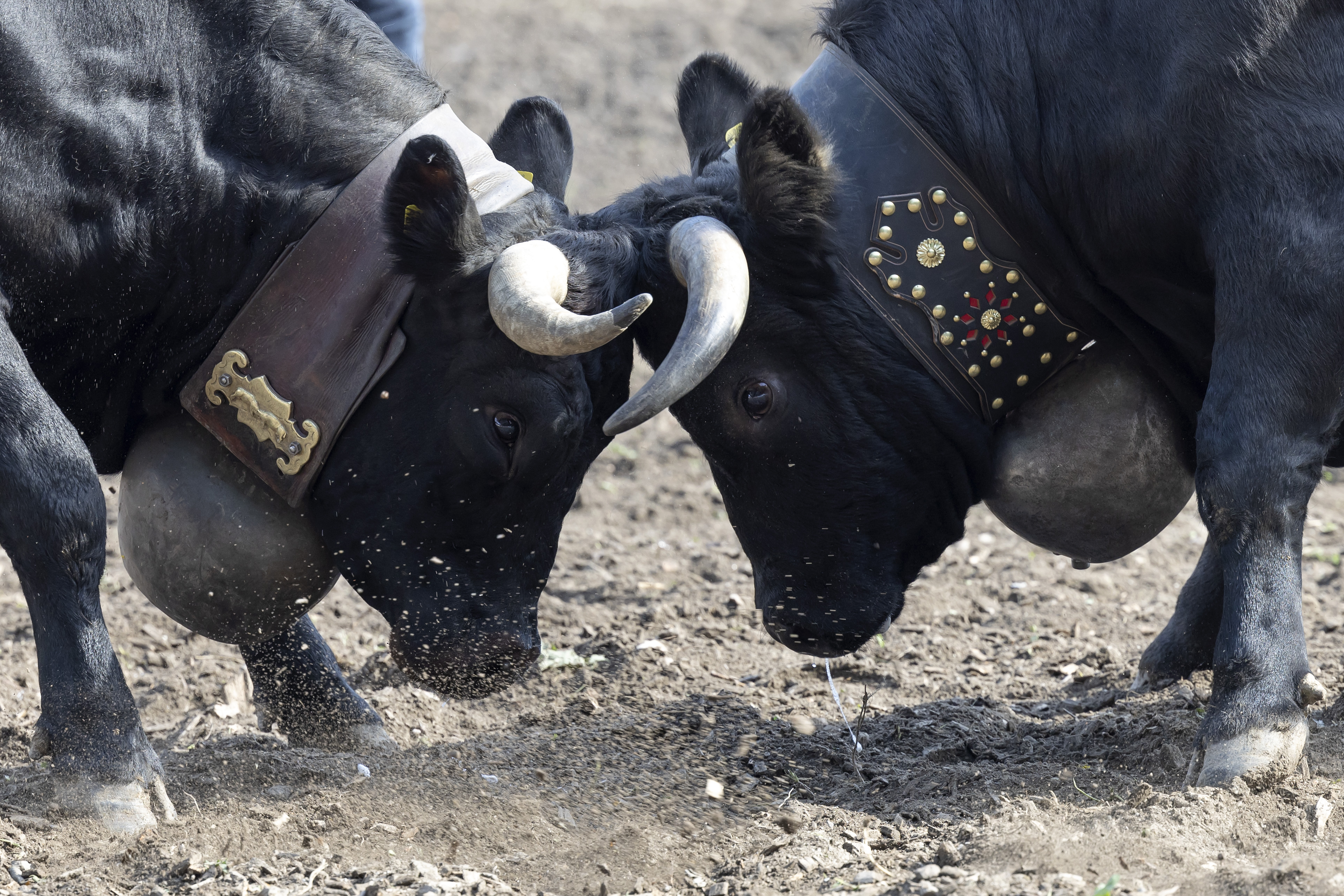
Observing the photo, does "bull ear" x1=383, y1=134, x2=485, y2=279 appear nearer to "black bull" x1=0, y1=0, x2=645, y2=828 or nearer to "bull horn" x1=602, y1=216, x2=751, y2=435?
"black bull" x1=0, y1=0, x2=645, y2=828

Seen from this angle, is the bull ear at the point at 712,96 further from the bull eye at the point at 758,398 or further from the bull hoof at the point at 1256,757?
the bull hoof at the point at 1256,757

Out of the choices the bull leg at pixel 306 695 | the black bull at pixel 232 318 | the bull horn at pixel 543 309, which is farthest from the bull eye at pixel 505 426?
the bull leg at pixel 306 695

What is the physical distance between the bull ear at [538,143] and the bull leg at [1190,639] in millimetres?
2222

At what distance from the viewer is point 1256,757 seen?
122 inches

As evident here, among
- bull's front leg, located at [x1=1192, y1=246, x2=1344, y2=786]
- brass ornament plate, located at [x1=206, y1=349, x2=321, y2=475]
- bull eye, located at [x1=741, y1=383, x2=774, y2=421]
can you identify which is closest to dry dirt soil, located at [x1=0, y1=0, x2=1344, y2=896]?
bull's front leg, located at [x1=1192, y1=246, x2=1344, y2=786]

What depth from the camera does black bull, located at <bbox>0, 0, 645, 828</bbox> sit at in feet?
10.8

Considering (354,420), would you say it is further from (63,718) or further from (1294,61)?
(1294,61)

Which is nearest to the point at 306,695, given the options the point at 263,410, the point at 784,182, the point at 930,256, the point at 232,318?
the point at 263,410

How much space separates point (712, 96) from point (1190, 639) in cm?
216

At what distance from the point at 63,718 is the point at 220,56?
1.66m

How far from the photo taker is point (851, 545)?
4.02m

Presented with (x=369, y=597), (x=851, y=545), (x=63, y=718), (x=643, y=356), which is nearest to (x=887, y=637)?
(x=851, y=545)

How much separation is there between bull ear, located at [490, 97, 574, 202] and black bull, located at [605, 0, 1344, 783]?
0.37m

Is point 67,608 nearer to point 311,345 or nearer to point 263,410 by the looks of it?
point 263,410
